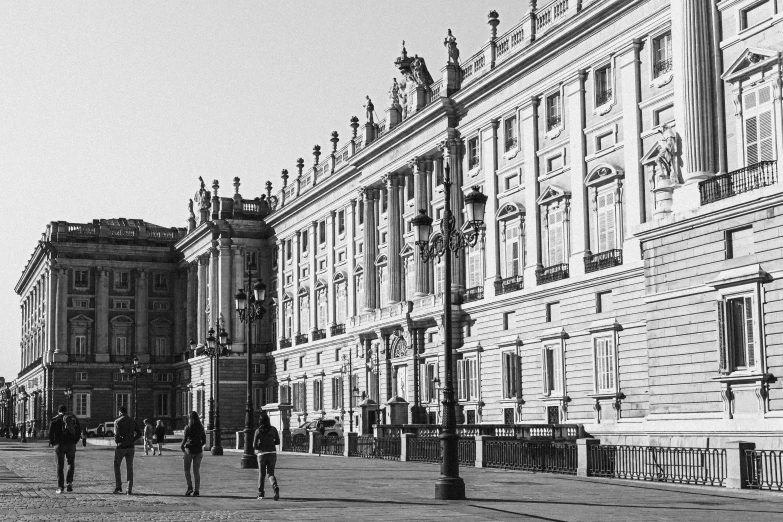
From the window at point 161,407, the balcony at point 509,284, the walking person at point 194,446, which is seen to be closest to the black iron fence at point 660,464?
the walking person at point 194,446

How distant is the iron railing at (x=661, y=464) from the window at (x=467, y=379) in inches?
921

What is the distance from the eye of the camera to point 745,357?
29922 millimetres

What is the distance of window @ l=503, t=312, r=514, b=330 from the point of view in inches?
2051

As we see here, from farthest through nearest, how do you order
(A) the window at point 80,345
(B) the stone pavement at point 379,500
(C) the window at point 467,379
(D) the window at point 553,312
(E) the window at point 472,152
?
(A) the window at point 80,345 < (E) the window at point 472,152 < (C) the window at point 467,379 < (D) the window at point 553,312 < (B) the stone pavement at point 379,500

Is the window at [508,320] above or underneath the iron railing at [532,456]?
above

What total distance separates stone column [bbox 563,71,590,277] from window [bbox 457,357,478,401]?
9.55m

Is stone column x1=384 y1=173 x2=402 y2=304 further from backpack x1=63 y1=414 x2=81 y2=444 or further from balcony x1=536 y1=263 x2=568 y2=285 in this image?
backpack x1=63 y1=414 x2=81 y2=444

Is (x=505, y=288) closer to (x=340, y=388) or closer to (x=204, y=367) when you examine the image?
(x=340, y=388)

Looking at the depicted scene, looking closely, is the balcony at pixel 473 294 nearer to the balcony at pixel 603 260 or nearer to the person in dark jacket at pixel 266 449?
the balcony at pixel 603 260

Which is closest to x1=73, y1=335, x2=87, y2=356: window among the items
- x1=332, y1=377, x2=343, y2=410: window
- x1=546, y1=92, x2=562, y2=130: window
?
x1=332, y1=377, x2=343, y2=410: window

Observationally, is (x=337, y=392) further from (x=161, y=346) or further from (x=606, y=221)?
(x=161, y=346)

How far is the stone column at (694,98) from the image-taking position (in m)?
32.4

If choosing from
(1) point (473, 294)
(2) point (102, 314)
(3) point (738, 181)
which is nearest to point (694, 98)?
(3) point (738, 181)

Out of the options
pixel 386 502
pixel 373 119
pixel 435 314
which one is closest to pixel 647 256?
pixel 386 502
